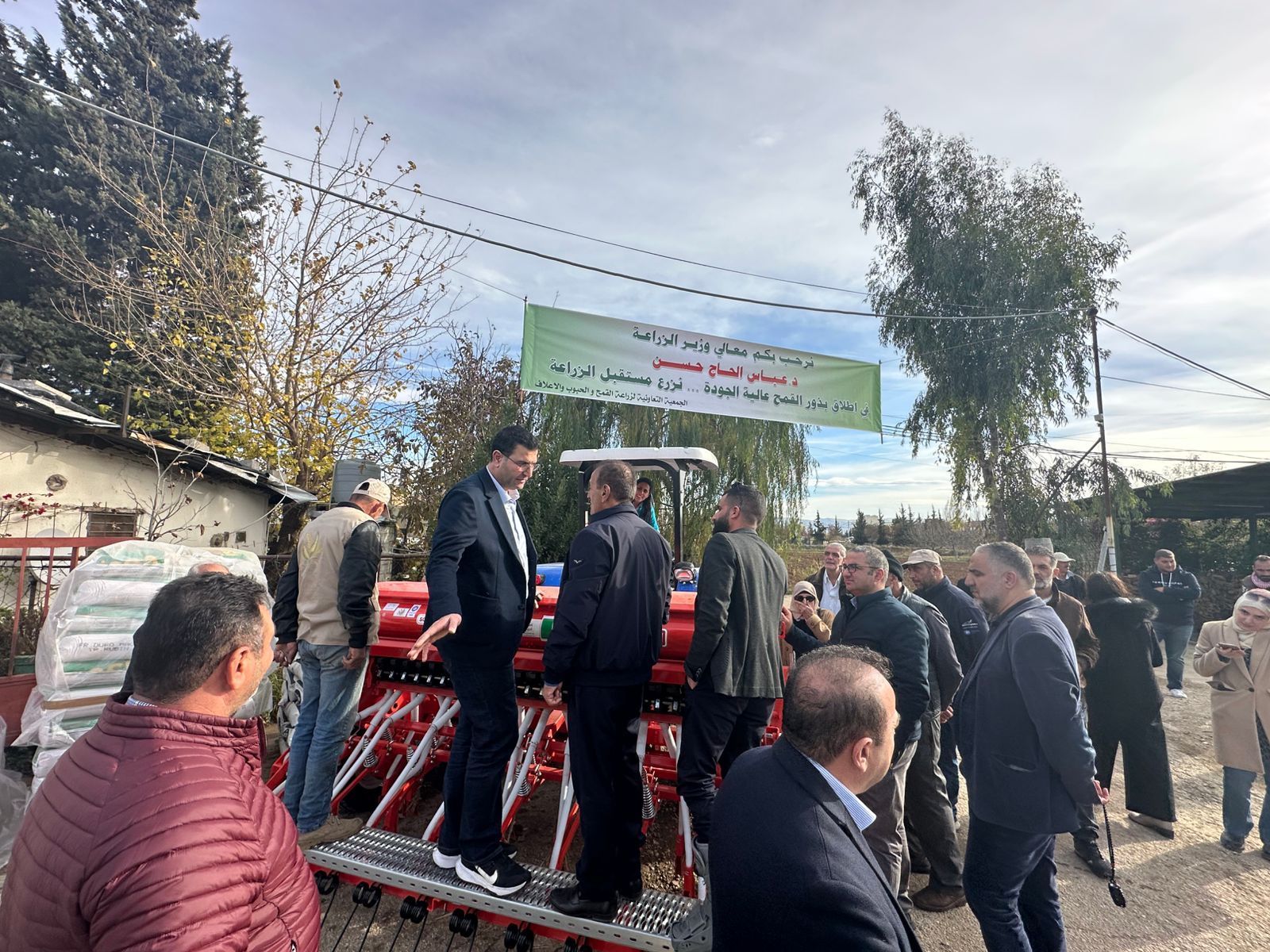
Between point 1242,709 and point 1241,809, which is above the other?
point 1242,709

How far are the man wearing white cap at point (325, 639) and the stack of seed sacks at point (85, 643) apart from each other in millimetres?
444

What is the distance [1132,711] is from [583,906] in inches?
162

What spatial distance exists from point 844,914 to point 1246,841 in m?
4.99

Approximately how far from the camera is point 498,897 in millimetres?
2467

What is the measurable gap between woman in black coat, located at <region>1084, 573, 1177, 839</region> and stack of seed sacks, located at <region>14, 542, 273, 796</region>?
572 centimetres

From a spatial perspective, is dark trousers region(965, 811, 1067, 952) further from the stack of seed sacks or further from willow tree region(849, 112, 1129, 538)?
willow tree region(849, 112, 1129, 538)

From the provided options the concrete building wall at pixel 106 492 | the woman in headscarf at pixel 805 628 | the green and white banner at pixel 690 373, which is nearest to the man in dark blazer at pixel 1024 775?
the woman in headscarf at pixel 805 628

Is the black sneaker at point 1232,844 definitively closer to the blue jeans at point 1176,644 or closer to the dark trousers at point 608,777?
the dark trousers at point 608,777

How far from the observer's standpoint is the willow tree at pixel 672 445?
10539 millimetres

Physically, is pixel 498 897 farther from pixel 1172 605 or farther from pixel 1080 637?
pixel 1172 605

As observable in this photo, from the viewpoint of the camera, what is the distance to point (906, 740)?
307 cm

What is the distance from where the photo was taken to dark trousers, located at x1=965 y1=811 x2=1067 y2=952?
234 centimetres

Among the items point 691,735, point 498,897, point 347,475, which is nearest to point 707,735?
point 691,735

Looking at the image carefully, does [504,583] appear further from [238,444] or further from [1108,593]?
[238,444]
